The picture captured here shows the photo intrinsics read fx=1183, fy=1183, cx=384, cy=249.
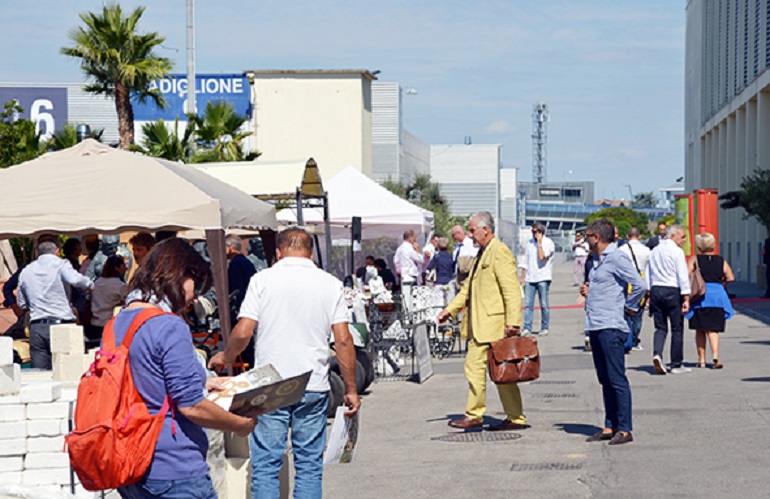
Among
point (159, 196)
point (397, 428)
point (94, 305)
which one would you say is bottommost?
point (397, 428)

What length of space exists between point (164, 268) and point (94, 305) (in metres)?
A: 8.33

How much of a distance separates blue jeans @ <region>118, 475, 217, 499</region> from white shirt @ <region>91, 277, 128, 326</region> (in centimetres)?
823

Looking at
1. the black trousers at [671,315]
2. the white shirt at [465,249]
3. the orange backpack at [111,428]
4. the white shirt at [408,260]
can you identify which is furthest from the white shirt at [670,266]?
the orange backpack at [111,428]

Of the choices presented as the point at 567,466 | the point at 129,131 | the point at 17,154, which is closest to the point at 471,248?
the point at 17,154

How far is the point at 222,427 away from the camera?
176 inches

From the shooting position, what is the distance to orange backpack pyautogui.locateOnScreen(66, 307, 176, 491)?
4.18 meters

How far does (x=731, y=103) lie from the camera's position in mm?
54375

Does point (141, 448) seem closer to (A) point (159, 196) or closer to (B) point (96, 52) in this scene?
(A) point (159, 196)

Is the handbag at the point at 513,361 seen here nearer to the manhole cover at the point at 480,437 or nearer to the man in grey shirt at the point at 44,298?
the manhole cover at the point at 480,437

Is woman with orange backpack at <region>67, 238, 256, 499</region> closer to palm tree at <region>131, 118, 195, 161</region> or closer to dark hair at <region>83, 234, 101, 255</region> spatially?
dark hair at <region>83, 234, 101, 255</region>

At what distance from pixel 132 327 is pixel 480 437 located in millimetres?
6684

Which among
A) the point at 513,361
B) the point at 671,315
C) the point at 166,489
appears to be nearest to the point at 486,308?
the point at 513,361

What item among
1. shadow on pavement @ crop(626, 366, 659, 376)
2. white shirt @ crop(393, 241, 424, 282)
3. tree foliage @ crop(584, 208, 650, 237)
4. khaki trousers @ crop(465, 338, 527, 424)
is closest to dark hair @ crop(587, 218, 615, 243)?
khaki trousers @ crop(465, 338, 527, 424)

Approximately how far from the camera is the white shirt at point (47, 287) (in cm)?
1165
